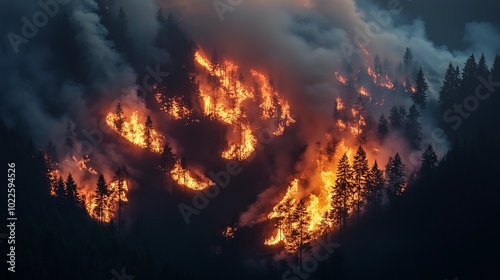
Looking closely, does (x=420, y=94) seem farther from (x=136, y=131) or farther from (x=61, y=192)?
(x=61, y=192)

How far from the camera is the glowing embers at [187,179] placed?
469 ft

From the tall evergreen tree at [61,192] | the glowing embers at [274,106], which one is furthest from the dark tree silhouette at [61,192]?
the glowing embers at [274,106]

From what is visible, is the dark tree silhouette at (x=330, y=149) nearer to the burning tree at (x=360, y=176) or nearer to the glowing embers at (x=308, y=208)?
the glowing embers at (x=308, y=208)

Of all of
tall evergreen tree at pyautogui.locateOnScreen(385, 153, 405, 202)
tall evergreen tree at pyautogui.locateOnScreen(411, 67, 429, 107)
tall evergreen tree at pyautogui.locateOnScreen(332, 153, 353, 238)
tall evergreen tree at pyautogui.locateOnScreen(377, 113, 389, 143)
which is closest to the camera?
tall evergreen tree at pyautogui.locateOnScreen(332, 153, 353, 238)

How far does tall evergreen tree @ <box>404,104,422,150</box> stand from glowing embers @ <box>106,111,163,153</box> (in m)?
63.1

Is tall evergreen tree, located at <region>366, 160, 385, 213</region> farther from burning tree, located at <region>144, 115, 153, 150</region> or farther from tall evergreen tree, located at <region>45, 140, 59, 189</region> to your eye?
tall evergreen tree, located at <region>45, 140, 59, 189</region>

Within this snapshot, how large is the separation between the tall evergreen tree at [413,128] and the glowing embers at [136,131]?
6308cm

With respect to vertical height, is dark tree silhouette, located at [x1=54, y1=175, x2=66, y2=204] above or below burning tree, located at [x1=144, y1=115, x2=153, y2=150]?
below

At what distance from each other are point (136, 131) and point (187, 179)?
2000 cm

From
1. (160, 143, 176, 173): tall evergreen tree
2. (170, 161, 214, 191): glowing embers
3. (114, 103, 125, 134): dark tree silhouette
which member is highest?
(114, 103, 125, 134): dark tree silhouette

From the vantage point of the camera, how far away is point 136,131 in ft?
500

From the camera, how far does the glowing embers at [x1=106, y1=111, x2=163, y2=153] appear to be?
150m

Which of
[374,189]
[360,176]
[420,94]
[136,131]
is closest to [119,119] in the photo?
[136,131]

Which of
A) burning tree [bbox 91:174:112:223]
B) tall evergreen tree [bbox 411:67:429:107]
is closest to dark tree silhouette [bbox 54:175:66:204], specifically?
burning tree [bbox 91:174:112:223]
